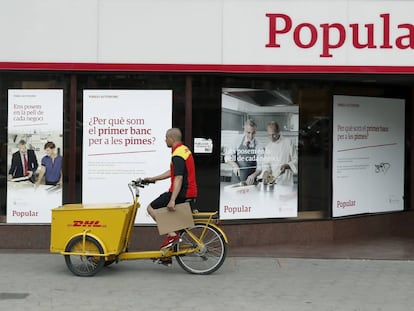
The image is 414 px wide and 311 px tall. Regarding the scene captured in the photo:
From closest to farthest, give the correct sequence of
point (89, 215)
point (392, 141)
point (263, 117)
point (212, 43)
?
point (89, 215) → point (212, 43) → point (263, 117) → point (392, 141)

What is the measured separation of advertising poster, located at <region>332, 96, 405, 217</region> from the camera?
34.3ft

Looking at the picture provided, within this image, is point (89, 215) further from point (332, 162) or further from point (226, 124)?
point (332, 162)

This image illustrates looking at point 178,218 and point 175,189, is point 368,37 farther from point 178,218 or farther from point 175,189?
point 178,218

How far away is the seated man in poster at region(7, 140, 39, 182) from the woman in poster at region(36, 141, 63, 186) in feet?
0.39

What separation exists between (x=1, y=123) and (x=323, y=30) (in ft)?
16.2

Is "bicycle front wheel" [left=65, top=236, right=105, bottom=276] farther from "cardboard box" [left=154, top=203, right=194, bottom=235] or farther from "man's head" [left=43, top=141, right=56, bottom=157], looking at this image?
"man's head" [left=43, top=141, right=56, bottom=157]

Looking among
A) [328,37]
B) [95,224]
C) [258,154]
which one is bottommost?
[95,224]

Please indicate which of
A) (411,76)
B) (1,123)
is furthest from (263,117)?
(1,123)

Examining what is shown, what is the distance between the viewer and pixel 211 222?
7.70m

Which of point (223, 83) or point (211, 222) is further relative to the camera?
point (223, 83)

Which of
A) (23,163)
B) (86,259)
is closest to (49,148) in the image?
(23,163)

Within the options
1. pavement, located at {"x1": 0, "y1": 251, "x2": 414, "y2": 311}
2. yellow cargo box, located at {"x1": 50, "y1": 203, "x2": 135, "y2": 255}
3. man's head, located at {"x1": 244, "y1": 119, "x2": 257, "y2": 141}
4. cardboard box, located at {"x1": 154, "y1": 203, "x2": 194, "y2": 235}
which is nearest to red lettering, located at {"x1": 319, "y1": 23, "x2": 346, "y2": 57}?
man's head, located at {"x1": 244, "y1": 119, "x2": 257, "y2": 141}

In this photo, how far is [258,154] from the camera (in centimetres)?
984

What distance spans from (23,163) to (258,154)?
355 centimetres
